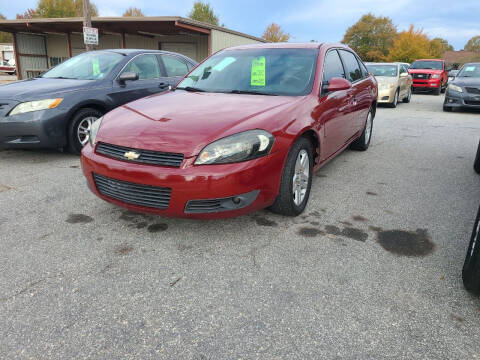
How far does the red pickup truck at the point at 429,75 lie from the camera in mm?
17203

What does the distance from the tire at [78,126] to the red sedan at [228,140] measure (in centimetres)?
196

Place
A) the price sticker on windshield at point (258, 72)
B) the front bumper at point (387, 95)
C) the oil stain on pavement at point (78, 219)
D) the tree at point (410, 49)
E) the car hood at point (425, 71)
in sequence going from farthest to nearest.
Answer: the tree at point (410, 49) → the car hood at point (425, 71) → the front bumper at point (387, 95) → the price sticker on windshield at point (258, 72) → the oil stain on pavement at point (78, 219)

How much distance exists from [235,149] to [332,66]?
208cm

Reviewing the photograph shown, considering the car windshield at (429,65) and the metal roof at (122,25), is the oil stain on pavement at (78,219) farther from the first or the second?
the car windshield at (429,65)

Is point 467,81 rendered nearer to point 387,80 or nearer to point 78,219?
point 387,80

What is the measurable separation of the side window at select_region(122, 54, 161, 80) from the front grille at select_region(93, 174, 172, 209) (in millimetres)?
3398

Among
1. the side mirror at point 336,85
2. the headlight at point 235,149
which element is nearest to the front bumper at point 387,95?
the side mirror at point 336,85

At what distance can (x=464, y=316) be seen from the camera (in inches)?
79.0

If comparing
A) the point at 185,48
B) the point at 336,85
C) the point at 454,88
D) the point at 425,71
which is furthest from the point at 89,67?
the point at 425,71

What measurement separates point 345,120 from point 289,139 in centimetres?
163

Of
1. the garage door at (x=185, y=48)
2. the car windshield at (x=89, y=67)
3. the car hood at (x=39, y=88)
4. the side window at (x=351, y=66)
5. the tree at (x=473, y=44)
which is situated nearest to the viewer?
the side window at (x=351, y=66)

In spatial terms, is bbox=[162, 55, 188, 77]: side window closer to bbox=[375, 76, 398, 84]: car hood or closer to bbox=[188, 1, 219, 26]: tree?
bbox=[375, 76, 398, 84]: car hood

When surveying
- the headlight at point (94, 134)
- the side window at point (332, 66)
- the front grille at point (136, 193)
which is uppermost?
the side window at point (332, 66)

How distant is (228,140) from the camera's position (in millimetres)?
2609
